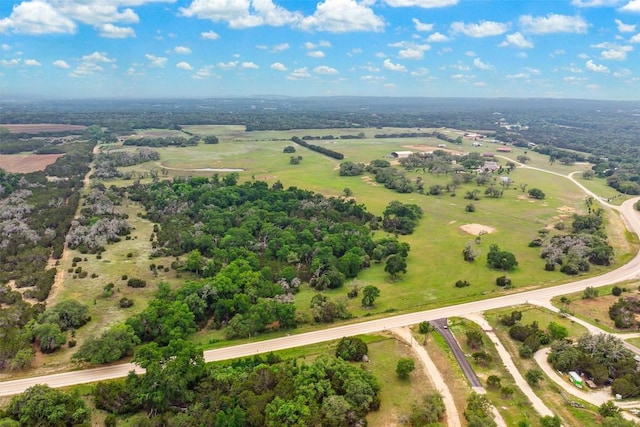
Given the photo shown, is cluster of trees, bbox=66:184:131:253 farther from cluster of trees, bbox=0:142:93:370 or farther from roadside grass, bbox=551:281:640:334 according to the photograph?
roadside grass, bbox=551:281:640:334

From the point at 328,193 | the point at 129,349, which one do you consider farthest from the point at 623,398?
the point at 328,193

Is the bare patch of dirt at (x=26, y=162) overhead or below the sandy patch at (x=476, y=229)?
overhead

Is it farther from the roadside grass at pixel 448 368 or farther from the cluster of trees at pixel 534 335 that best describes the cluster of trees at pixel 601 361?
the roadside grass at pixel 448 368

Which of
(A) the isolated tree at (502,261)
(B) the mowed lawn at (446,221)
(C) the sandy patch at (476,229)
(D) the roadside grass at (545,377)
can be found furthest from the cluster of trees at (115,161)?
(D) the roadside grass at (545,377)

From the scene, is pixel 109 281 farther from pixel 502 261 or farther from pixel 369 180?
pixel 369 180

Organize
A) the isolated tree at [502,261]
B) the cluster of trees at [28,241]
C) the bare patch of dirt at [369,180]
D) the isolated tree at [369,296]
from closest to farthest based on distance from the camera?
the cluster of trees at [28,241] → the isolated tree at [369,296] → the isolated tree at [502,261] → the bare patch of dirt at [369,180]

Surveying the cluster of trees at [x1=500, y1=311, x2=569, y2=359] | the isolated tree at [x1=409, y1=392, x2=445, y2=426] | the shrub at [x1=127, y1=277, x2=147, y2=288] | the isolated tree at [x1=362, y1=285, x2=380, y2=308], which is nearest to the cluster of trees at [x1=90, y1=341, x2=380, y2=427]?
the isolated tree at [x1=409, y1=392, x2=445, y2=426]

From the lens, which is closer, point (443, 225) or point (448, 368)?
point (448, 368)

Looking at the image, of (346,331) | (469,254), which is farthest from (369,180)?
(346,331)
